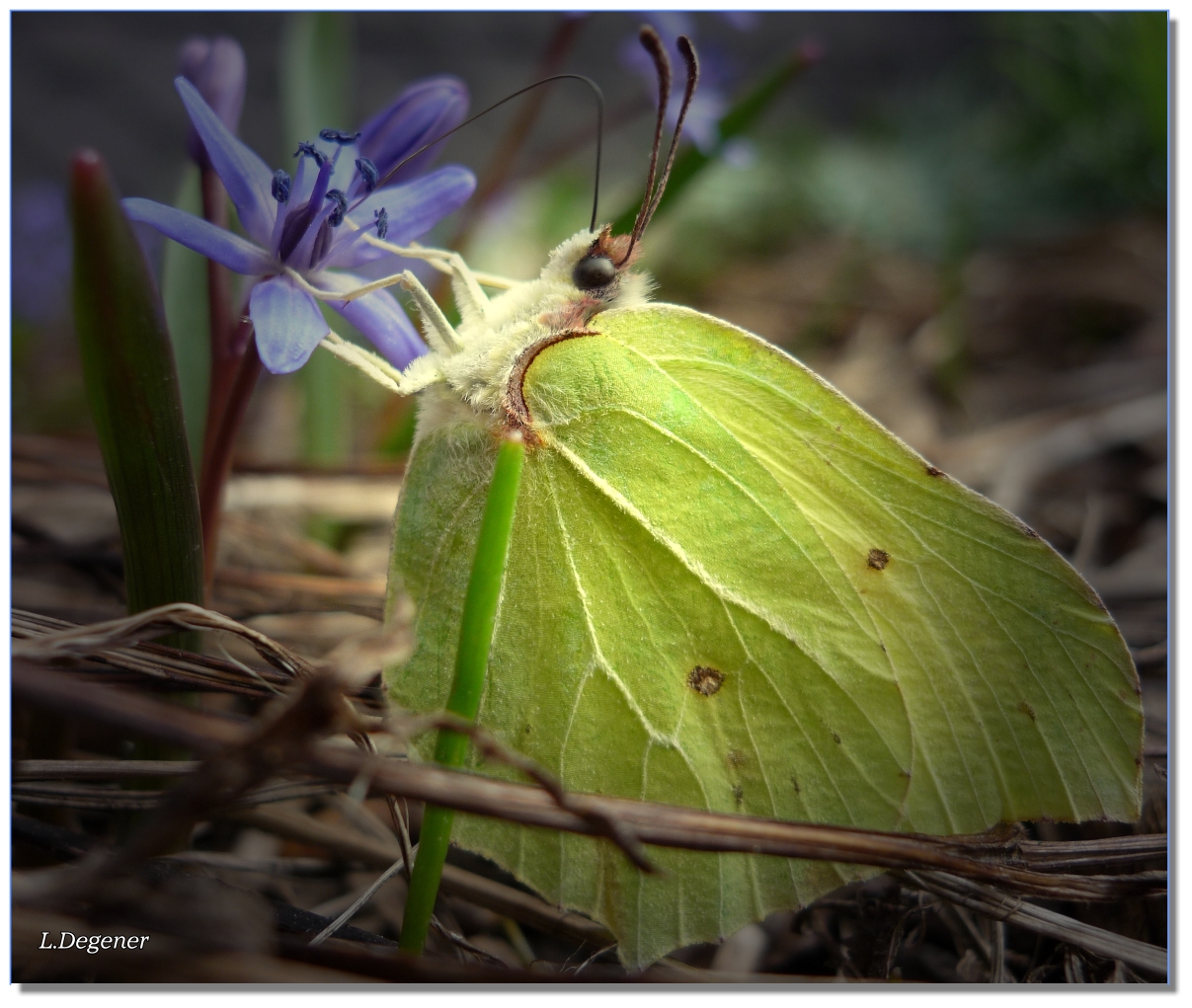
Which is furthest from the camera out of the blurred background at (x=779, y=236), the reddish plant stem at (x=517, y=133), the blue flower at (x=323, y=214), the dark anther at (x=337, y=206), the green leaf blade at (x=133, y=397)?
the reddish plant stem at (x=517, y=133)

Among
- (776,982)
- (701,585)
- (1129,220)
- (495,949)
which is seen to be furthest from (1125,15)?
(495,949)

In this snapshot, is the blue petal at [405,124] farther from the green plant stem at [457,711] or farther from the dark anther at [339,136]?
the green plant stem at [457,711]

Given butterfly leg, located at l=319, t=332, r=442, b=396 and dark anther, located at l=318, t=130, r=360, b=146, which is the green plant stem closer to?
butterfly leg, located at l=319, t=332, r=442, b=396

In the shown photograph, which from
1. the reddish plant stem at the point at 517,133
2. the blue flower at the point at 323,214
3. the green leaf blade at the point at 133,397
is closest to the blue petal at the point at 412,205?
the blue flower at the point at 323,214

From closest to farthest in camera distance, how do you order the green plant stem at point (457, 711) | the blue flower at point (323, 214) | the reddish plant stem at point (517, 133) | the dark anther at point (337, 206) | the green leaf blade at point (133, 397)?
the green leaf blade at point (133, 397)
the green plant stem at point (457, 711)
the blue flower at point (323, 214)
the dark anther at point (337, 206)
the reddish plant stem at point (517, 133)
